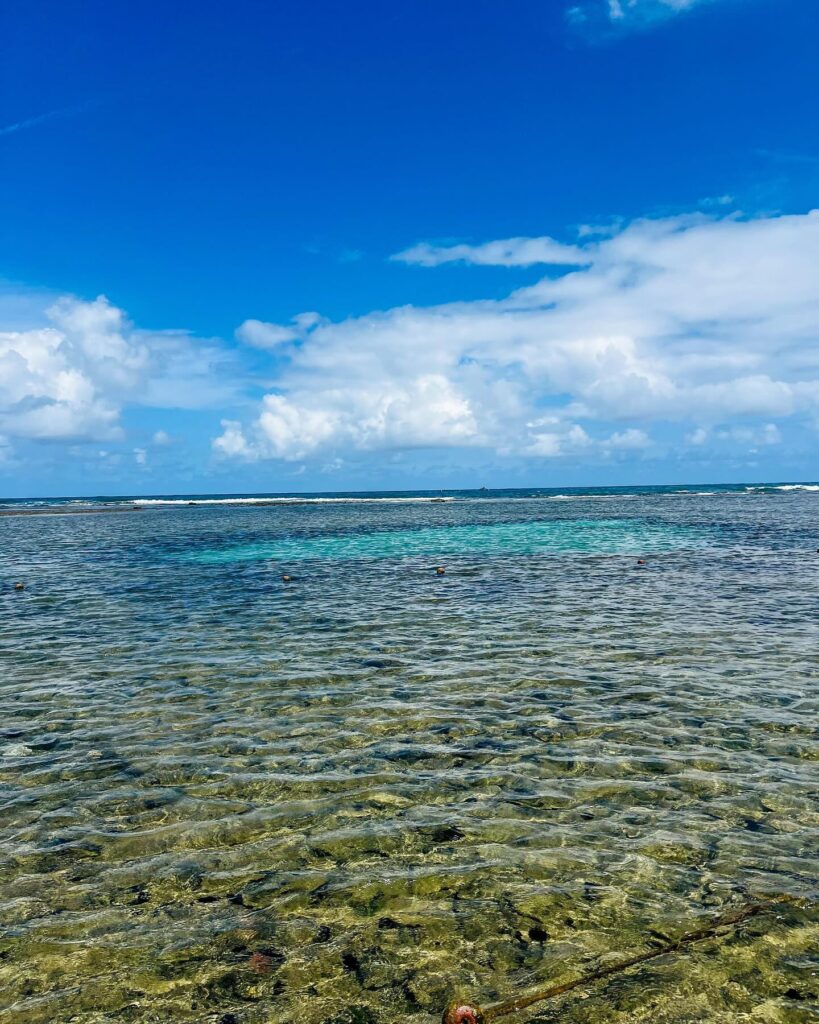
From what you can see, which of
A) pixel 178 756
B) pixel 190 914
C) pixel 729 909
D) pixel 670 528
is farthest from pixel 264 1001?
pixel 670 528

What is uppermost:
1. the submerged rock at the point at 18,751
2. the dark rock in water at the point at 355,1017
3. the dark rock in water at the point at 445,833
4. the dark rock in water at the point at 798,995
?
the submerged rock at the point at 18,751

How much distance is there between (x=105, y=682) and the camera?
652 inches

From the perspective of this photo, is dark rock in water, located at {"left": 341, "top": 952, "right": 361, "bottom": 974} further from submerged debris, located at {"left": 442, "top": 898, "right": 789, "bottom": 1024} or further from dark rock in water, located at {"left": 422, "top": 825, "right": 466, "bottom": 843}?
dark rock in water, located at {"left": 422, "top": 825, "right": 466, "bottom": 843}

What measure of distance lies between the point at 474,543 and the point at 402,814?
154 ft

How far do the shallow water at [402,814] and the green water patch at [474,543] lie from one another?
81.2ft

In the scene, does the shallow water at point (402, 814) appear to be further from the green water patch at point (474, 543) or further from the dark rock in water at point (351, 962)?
the green water patch at point (474, 543)

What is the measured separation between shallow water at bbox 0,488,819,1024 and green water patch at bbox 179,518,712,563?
2475cm

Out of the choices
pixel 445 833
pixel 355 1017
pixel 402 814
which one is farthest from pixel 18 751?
pixel 355 1017

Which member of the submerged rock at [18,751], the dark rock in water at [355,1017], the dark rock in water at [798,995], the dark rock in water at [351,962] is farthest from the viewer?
the submerged rock at [18,751]

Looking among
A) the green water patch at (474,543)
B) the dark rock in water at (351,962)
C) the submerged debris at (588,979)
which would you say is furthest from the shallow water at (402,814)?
the green water patch at (474,543)

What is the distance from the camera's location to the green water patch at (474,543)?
48.1m

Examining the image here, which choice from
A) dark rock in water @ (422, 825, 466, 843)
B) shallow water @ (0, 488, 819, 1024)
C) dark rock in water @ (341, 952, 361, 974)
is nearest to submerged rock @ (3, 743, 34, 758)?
shallow water @ (0, 488, 819, 1024)

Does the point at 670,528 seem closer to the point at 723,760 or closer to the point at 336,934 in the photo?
the point at 723,760

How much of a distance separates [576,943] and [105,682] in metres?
13.5
